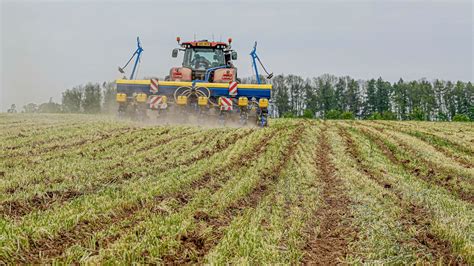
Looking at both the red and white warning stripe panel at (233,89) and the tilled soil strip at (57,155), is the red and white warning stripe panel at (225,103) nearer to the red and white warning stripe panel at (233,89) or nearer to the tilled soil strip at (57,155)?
the red and white warning stripe panel at (233,89)

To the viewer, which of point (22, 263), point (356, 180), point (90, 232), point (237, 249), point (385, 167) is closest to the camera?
point (22, 263)

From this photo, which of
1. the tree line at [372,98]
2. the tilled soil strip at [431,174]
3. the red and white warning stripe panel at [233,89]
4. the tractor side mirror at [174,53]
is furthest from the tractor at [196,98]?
the tree line at [372,98]

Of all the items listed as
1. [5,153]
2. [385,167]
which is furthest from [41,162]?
[385,167]

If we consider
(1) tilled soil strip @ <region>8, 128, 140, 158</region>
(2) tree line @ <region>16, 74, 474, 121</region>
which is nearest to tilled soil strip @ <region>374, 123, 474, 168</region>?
→ (1) tilled soil strip @ <region>8, 128, 140, 158</region>

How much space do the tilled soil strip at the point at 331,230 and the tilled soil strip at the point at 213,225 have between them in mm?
829

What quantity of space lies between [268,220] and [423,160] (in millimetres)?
7202

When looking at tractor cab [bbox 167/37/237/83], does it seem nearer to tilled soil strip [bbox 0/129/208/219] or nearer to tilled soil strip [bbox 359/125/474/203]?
tilled soil strip [bbox 359/125/474/203]

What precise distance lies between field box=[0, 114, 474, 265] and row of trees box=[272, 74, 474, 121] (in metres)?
69.2

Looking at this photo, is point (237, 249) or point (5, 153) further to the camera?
point (5, 153)

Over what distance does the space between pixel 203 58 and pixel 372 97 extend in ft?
220

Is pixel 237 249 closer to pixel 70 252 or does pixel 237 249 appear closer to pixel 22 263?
pixel 70 252

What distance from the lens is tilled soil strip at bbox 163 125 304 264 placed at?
147 inches

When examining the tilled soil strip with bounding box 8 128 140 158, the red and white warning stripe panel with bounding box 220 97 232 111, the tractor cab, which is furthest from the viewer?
the tractor cab

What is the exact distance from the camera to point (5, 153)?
964cm
